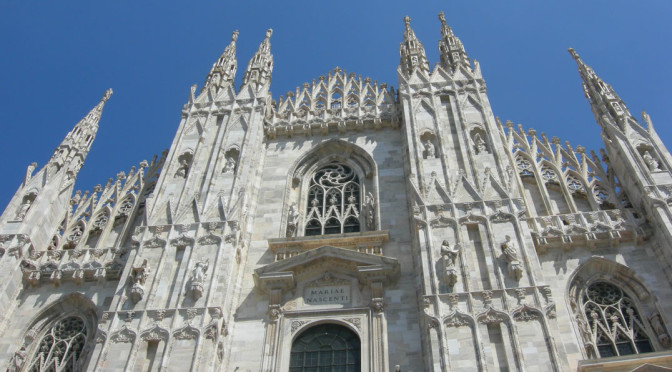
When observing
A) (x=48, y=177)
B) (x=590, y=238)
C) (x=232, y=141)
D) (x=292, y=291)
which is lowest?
(x=292, y=291)

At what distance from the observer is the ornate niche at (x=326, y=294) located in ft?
44.4

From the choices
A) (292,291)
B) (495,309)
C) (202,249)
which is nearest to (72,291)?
(202,249)

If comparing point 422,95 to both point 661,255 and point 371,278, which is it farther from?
point 661,255

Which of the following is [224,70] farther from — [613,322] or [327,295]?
[613,322]

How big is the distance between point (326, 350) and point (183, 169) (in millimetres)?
7007

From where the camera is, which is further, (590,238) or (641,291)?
(590,238)

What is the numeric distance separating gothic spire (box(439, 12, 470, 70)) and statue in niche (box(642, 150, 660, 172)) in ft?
21.4

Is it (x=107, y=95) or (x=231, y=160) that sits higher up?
(x=107, y=95)

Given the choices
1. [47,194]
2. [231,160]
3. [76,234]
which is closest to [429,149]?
[231,160]

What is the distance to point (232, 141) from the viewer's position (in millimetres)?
18328

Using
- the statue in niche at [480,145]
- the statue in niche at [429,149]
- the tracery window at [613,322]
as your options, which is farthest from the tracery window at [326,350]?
the statue in niche at [480,145]

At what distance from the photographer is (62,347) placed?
47.6 ft

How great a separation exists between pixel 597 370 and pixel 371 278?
5.10 metres

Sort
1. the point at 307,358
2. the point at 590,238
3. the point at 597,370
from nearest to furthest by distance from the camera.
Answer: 1. the point at 597,370
2. the point at 307,358
3. the point at 590,238
